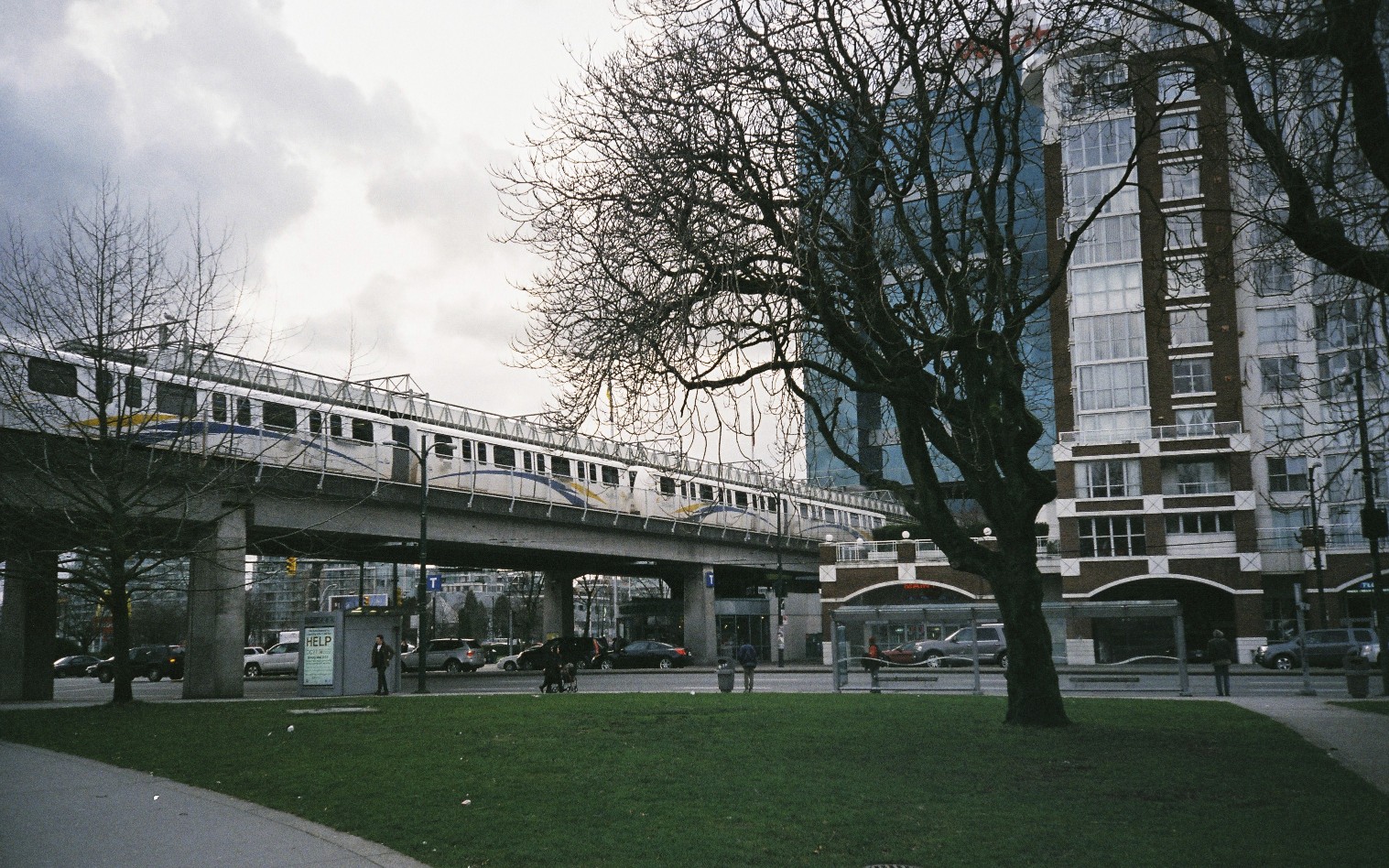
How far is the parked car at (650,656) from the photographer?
2122 inches

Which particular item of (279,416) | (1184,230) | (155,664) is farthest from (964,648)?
(155,664)

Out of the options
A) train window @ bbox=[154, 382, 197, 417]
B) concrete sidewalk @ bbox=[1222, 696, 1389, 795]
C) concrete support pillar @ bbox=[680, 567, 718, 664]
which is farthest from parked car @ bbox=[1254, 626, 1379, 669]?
train window @ bbox=[154, 382, 197, 417]

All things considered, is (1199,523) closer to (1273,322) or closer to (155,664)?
(1273,322)

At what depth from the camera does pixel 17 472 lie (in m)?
28.4

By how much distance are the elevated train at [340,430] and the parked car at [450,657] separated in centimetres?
1150

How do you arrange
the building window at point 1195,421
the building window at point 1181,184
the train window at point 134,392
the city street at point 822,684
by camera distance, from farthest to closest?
the building window at point 1181,184 → the building window at point 1195,421 → the city street at point 822,684 → the train window at point 134,392

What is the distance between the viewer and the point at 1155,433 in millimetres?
53625

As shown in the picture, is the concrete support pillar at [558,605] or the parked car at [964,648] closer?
the parked car at [964,648]

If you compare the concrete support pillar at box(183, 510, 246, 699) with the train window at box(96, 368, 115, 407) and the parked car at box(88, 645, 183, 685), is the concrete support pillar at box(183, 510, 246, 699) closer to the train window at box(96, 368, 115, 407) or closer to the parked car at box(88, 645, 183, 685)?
the train window at box(96, 368, 115, 407)

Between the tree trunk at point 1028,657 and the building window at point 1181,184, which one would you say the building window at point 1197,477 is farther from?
the tree trunk at point 1028,657

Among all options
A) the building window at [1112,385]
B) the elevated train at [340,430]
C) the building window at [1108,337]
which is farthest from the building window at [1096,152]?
the elevated train at [340,430]

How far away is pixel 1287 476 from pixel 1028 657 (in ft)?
161

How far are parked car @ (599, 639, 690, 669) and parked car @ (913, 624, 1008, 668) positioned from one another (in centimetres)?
1429

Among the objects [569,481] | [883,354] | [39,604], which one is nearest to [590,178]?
[883,354]
